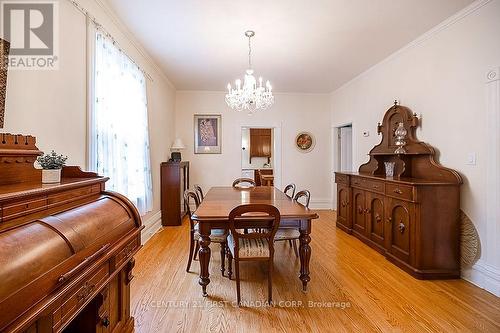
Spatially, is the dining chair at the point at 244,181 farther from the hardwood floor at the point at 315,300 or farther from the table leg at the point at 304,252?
the table leg at the point at 304,252

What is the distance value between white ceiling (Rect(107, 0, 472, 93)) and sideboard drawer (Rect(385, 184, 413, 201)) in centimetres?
179

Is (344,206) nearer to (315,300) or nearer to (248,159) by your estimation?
(315,300)

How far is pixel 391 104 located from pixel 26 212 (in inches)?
168

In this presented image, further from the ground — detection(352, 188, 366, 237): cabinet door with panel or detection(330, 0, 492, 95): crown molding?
detection(330, 0, 492, 95): crown molding

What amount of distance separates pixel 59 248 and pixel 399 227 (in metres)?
3.11

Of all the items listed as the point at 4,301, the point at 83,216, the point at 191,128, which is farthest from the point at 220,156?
the point at 4,301

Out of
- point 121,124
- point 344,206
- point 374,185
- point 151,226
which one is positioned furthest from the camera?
point 344,206

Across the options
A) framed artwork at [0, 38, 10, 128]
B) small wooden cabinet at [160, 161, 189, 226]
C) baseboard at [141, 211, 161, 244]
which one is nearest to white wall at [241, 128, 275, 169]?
small wooden cabinet at [160, 161, 189, 226]

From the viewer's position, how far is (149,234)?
13.1 ft

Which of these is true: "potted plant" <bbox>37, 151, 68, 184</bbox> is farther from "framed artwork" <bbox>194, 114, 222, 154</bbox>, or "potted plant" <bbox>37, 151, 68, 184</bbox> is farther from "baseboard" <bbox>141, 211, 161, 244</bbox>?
"framed artwork" <bbox>194, 114, 222, 154</bbox>

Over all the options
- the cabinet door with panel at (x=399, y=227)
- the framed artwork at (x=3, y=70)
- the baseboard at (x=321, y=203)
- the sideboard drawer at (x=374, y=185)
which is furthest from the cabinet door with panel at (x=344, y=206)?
the framed artwork at (x=3, y=70)

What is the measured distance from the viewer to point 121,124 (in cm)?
293

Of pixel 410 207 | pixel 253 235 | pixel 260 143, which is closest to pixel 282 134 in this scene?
pixel 260 143

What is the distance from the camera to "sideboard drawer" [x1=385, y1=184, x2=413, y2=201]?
2.76m
